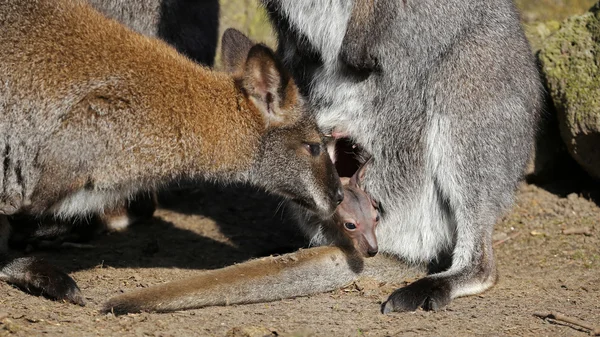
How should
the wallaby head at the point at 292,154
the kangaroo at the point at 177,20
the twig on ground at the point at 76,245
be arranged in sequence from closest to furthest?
the wallaby head at the point at 292,154
the twig on ground at the point at 76,245
the kangaroo at the point at 177,20

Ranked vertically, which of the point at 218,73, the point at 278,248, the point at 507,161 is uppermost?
the point at 218,73

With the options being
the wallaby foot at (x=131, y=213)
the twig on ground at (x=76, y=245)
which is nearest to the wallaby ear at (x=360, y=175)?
the wallaby foot at (x=131, y=213)

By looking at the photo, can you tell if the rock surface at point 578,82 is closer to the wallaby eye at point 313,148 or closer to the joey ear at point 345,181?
the joey ear at point 345,181

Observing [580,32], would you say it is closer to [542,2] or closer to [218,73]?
[542,2]

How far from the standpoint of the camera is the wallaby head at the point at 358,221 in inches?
221

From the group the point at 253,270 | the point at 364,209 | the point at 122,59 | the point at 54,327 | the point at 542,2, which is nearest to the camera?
the point at 54,327

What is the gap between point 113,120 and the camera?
4809 mm

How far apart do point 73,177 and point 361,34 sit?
2.14 m

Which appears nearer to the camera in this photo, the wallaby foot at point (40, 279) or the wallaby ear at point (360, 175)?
the wallaby foot at point (40, 279)

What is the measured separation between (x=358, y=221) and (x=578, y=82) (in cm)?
272

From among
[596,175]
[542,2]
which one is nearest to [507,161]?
[596,175]

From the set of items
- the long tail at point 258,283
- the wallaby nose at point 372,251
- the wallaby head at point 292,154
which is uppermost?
the wallaby head at point 292,154

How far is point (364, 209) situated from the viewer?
5.70 meters

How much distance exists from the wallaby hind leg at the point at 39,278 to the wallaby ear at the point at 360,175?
6.47 feet
